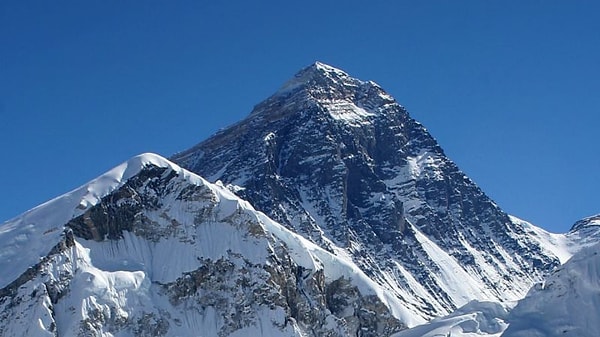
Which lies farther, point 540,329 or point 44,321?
point 44,321

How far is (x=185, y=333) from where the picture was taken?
19650cm

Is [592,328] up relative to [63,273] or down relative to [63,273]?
down

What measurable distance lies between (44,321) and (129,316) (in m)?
13.9

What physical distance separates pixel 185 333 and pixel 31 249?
27.2 meters

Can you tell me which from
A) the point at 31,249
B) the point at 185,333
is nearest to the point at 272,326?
the point at 185,333

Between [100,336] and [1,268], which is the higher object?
[1,268]

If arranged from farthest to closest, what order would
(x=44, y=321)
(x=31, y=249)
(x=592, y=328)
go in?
(x=31, y=249), (x=44, y=321), (x=592, y=328)

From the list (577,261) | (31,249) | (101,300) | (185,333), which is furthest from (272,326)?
(577,261)

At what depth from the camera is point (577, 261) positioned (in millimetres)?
165875

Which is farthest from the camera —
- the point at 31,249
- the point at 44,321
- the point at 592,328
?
the point at 31,249

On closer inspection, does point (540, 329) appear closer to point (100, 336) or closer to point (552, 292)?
point (552, 292)

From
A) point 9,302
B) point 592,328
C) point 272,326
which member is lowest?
point 592,328

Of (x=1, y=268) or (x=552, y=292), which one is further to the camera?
(x=1, y=268)

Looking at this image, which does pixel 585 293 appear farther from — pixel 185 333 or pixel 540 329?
pixel 185 333
